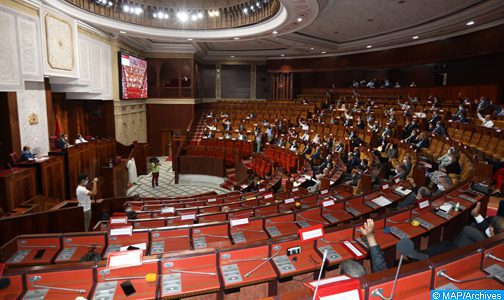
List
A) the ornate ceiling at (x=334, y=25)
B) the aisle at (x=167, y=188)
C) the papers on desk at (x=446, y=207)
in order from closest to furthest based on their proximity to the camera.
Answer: the papers on desk at (x=446, y=207) < the ornate ceiling at (x=334, y=25) < the aisle at (x=167, y=188)

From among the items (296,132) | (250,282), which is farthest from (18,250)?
(296,132)

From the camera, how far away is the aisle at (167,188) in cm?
1116

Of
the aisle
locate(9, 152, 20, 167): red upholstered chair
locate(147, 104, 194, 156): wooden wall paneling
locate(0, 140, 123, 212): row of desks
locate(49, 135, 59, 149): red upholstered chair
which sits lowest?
the aisle

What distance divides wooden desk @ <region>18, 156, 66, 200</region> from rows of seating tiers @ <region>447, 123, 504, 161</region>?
1075 cm

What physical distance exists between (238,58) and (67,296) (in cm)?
1949

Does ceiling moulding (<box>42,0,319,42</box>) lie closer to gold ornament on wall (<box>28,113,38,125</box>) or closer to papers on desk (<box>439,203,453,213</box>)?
gold ornament on wall (<box>28,113,38,125</box>)

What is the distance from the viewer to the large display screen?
13492mm

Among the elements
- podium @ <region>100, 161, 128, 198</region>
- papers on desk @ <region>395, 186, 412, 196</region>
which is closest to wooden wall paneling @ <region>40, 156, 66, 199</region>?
podium @ <region>100, 161, 128, 198</region>

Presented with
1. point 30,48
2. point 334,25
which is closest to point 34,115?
point 30,48

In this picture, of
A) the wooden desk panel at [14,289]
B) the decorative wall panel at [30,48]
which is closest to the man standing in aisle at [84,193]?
the decorative wall panel at [30,48]

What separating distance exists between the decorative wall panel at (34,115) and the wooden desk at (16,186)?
53.7 inches

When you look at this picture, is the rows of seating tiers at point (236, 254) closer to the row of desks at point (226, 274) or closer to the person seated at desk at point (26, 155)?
the row of desks at point (226, 274)

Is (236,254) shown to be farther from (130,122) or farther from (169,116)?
(169,116)

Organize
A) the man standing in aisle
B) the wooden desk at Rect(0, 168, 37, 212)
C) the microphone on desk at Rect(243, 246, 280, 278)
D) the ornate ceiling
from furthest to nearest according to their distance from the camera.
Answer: the ornate ceiling → the man standing in aisle → the wooden desk at Rect(0, 168, 37, 212) → the microphone on desk at Rect(243, 246, 280, 278)
